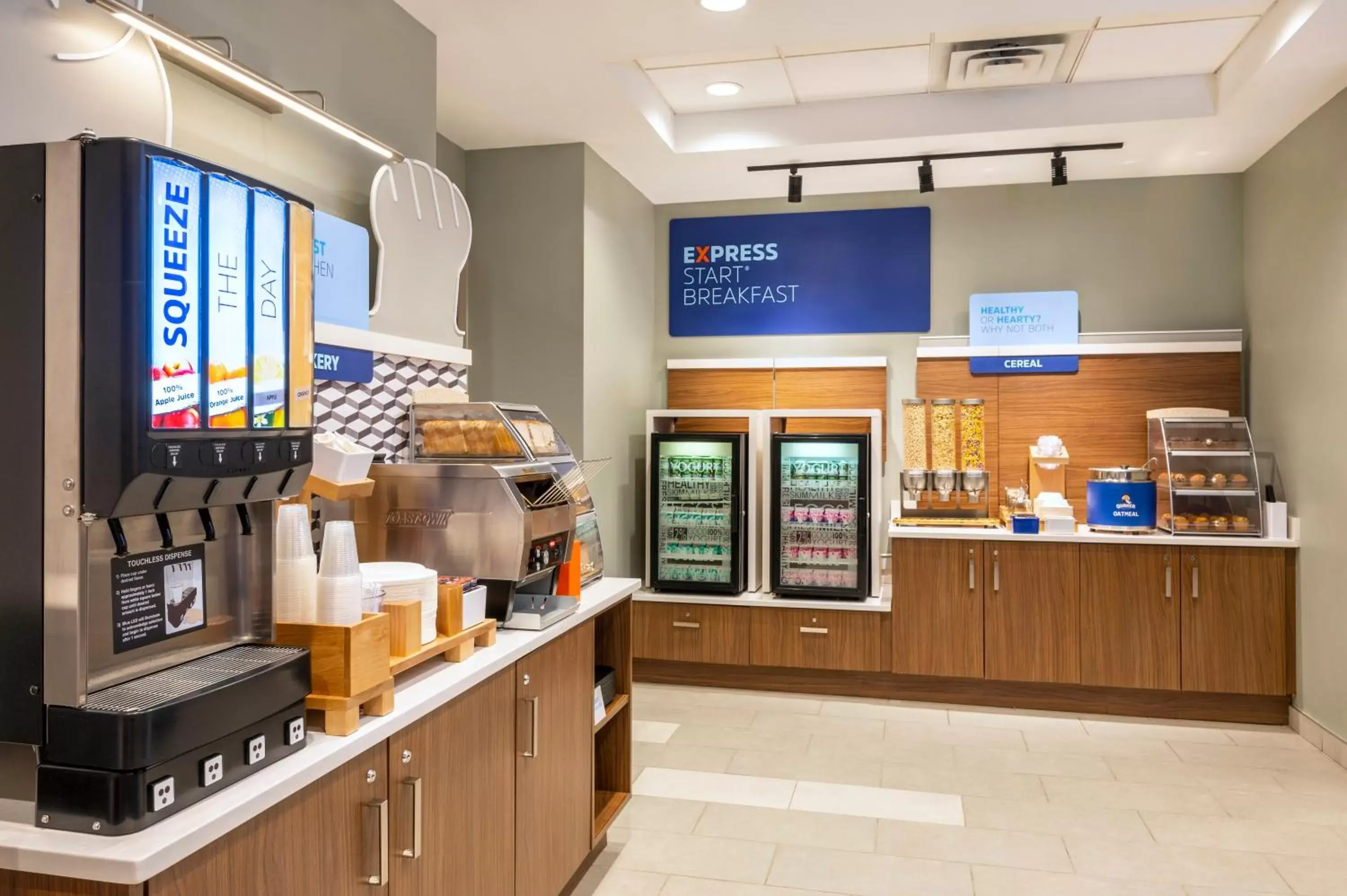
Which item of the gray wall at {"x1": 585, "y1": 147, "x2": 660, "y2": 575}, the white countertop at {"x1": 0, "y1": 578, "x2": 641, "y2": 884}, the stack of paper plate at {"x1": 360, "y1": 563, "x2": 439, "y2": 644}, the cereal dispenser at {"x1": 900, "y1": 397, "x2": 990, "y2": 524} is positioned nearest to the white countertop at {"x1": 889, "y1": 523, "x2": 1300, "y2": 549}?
the cereal dispenser at {"x1": 900, "y1": 397, "x2": 990, "y2": 524}

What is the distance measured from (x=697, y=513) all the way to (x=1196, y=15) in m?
3.54

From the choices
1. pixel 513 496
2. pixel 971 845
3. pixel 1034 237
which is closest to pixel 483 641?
pixel 513 496

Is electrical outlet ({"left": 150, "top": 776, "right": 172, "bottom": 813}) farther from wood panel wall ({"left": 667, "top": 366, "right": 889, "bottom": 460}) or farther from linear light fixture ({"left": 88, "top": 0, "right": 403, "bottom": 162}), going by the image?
wood panel wall ({"left": 667, "top": 366, "right": 889, "bottom": 460})

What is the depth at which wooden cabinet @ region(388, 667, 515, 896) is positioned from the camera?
6.31 ft

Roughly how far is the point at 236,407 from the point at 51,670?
453 mm

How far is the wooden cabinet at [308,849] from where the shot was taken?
139 cm

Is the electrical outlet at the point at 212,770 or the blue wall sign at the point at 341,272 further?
the blue wall sign at the point at 341,272

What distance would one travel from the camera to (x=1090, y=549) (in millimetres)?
5121

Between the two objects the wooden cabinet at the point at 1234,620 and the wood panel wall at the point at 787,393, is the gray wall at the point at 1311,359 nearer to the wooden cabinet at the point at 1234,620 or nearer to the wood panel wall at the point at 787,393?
the wooden cabinet at the point at 1234,620

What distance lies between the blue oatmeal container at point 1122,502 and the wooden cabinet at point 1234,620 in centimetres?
28

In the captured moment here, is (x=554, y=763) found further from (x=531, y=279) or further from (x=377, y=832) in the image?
(x=531, y=279)

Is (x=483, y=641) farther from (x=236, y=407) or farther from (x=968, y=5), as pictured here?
(x=968, y=5)

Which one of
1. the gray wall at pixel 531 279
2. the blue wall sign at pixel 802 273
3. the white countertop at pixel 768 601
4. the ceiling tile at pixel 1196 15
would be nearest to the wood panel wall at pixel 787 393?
the blue wall sign at pixel 802 273

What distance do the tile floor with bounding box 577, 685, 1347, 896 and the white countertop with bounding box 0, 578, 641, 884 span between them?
1.59 meters
